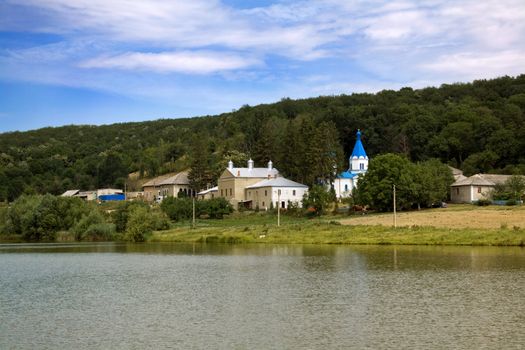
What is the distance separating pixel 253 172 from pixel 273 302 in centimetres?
7097

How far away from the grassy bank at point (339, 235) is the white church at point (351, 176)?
24.5m

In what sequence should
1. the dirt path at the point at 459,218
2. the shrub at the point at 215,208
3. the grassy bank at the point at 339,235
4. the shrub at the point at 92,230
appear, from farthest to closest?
the shrub at the point at 215,208
the shrub at the point at 92,230
the dirt path at the point at 459,218
the grassy bank at the point at 339,235

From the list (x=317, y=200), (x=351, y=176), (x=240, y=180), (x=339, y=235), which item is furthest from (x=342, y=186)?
(x=339, y=235)

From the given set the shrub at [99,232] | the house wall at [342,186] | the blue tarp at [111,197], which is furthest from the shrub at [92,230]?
the blue tarp at [111,197]

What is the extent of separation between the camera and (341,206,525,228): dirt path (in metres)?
56.6

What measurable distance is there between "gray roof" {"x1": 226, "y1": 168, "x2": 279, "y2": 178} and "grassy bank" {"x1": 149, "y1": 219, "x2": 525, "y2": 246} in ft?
80.4

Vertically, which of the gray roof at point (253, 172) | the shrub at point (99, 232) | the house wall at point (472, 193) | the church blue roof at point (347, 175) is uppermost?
the gray roof at point (253, 172)

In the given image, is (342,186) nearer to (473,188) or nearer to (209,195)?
(473,188)

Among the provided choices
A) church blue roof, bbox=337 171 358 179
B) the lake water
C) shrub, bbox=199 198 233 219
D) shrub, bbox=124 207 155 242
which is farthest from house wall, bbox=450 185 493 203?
the lake water

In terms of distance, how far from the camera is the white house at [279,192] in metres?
87.0

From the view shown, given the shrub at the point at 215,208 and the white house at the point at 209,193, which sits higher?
the white house at the point at 209,193

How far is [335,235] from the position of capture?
56.6 meters

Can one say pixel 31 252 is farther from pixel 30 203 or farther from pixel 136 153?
pixel 136 153

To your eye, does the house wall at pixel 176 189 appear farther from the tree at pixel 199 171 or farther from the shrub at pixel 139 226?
the shrub at pixel 139 226
